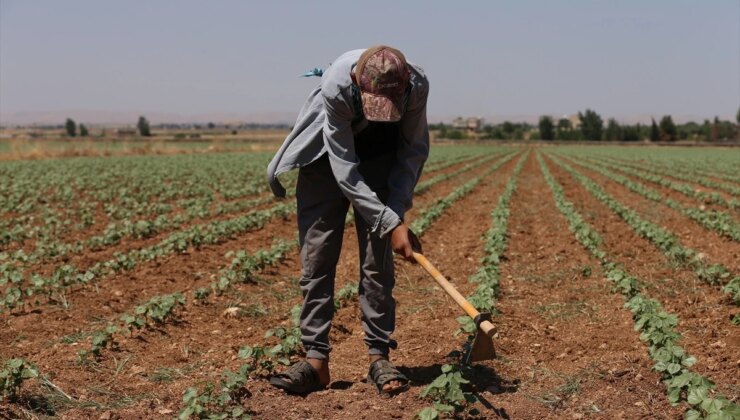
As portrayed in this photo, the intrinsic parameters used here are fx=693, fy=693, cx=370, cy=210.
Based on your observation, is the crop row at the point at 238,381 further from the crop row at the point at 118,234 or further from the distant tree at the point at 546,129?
the distant tree at the point at 546,129

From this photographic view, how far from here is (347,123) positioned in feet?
11.1

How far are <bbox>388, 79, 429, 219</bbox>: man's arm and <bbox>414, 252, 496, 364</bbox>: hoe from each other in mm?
336

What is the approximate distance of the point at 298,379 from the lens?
12.1 feet

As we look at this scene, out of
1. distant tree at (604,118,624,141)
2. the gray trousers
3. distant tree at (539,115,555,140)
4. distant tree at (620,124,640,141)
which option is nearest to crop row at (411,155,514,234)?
the gray trousers

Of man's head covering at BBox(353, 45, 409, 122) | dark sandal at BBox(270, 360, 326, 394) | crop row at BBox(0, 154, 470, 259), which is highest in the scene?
man's head covering at BBox(353, 45, 409, 122)

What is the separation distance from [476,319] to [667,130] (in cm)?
10531

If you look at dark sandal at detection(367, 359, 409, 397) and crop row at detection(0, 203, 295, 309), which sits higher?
dark sandal at detection(367, 359, 409, 397)

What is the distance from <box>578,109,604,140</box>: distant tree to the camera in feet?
360

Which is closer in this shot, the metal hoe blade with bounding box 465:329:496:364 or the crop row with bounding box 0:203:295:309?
the metal hoe blade with bounding box 465:329:496:364

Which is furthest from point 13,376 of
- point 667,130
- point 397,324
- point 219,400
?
point 667,130

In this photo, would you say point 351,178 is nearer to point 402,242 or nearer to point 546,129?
point 402,242

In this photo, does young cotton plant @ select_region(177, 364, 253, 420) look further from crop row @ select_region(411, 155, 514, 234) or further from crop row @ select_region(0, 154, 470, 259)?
crop row @ select_region(411, 155, 514, 234)

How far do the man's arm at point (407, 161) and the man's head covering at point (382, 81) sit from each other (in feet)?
1.18

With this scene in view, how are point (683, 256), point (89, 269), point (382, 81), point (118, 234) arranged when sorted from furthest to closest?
point (118, 234), point (683, 256), point (89, 269), point (382, 81)
